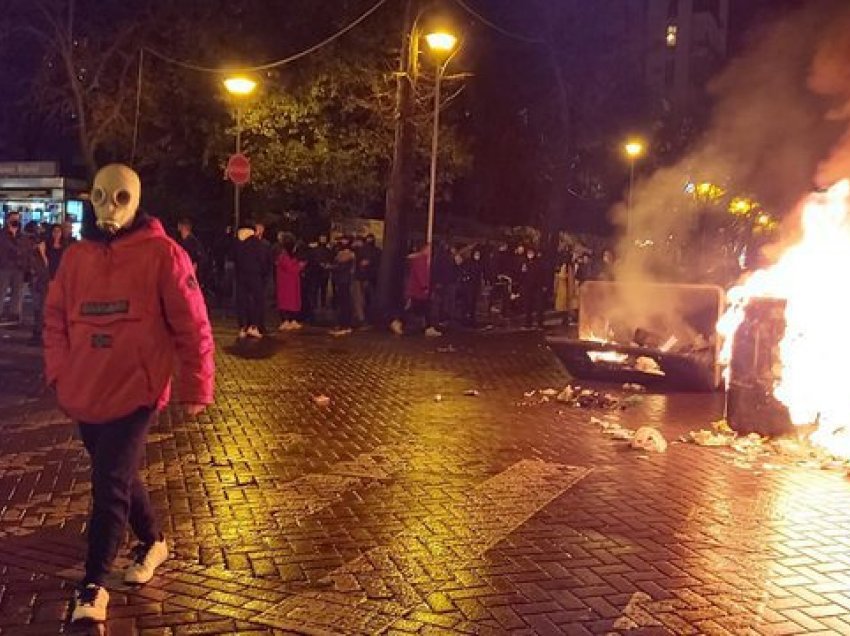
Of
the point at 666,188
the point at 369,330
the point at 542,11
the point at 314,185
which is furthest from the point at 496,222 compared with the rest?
the point at 369,330

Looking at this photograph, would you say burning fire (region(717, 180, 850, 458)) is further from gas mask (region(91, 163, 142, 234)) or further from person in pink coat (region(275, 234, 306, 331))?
person in pink coat (region(275, 234, 306, 331))

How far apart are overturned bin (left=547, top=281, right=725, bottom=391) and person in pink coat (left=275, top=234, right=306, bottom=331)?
243 inches

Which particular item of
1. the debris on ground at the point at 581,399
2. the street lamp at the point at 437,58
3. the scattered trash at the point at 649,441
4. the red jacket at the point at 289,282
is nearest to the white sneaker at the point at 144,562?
the scattered trash at the point at 649,441

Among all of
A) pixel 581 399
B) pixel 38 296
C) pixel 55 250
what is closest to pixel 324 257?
pixel 38 296

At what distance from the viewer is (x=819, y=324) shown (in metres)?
8.70

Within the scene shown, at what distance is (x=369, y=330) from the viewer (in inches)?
710

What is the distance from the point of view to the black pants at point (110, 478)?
13.6 feet

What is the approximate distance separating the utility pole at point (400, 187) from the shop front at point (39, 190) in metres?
15.4

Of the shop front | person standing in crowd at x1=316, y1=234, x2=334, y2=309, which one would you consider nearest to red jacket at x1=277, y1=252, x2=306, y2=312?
person standing in crowd at x1=316, y1=234, x2=334, y2=309

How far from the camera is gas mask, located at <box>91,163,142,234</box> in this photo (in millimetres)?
4180

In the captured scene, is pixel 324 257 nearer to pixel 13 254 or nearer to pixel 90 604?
pixel 13 254

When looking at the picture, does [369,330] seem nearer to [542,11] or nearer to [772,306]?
[772,306]

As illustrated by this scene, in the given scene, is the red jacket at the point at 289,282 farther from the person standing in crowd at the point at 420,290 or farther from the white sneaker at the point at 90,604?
the white sneaker at the point at 90,604

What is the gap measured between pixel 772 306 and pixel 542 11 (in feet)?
70.0
